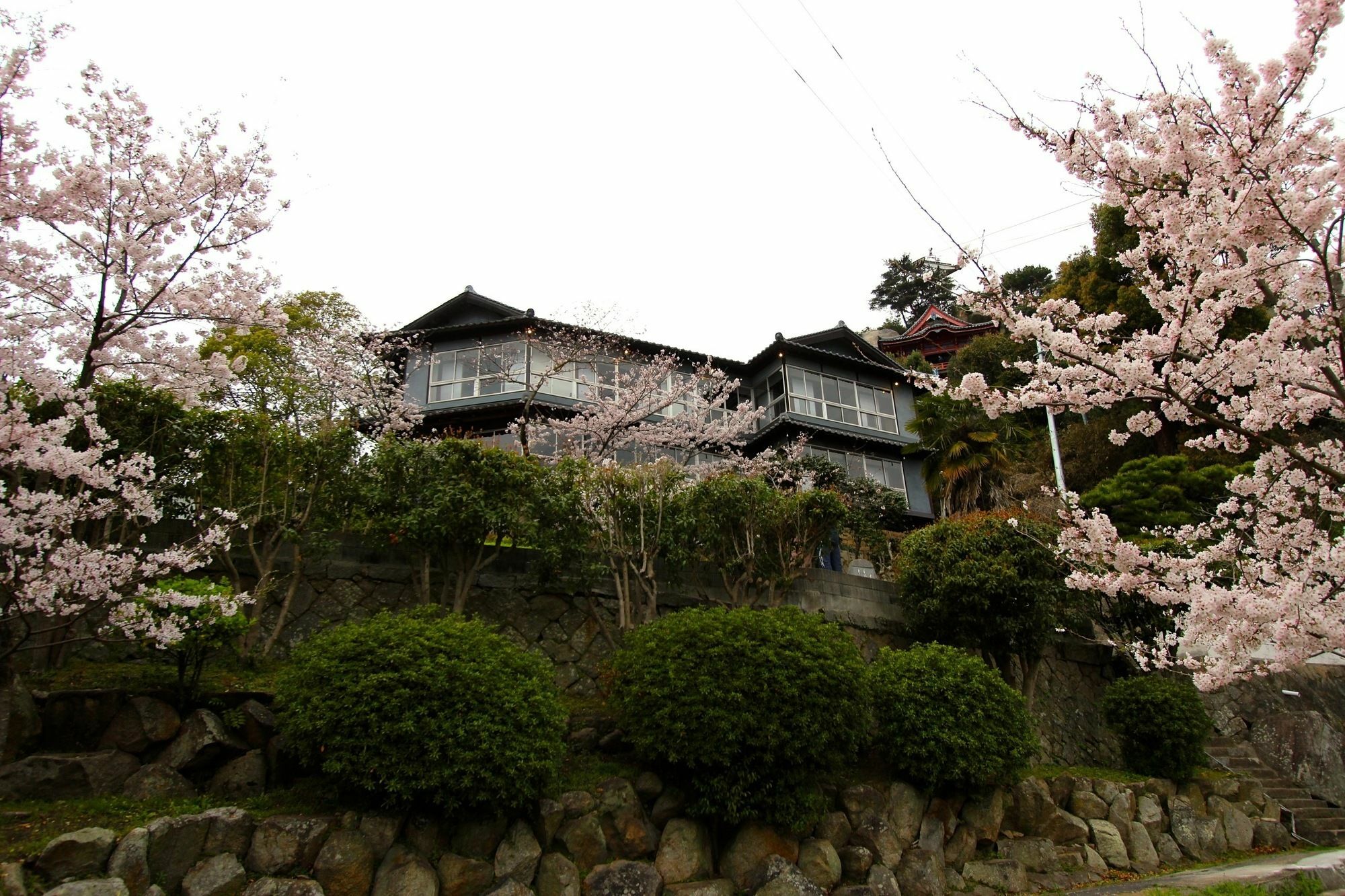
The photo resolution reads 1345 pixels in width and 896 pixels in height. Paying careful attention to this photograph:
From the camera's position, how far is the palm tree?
2186 cm

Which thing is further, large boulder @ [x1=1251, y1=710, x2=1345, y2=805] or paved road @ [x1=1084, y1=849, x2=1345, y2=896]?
large boulder @ [x1=1251, y1=710, x2=1345, y2=805]

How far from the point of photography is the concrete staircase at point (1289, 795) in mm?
13359

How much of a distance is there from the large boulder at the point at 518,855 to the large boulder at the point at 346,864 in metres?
1.09

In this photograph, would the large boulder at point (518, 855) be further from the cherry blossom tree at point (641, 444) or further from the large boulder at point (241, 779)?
the cherry blossom tree at point (641, 444)

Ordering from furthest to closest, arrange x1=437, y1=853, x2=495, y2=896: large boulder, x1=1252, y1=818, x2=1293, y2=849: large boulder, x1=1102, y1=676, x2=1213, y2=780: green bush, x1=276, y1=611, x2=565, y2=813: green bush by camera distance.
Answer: x1=1252, y1=818, x2=1293, y2=849: large boulder
x1=1102, y1=676, x2=1213, y2=780: green bush
x1=437, y1=853, x2=495, y2=896: large boulder
x1=276, y1=611, x2=565, y2=813: green bush

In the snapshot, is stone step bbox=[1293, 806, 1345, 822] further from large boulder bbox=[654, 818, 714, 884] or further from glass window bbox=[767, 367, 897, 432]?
glass window bbox=[767, 367, 897, 432]

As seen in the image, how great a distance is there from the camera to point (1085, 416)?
1136 inches

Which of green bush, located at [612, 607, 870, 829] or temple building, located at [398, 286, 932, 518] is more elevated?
temple building, located at [398, 286, 932, 518]

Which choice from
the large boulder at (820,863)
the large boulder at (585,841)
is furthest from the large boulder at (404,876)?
the large boulder at (820,863)

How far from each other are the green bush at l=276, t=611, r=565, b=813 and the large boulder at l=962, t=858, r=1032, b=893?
539cm

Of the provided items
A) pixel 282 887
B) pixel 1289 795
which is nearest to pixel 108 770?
A: pixel 282 887

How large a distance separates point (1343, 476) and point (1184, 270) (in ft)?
6.71

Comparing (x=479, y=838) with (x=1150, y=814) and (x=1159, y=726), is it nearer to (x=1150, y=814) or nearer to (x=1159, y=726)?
(x=1150, y=814)

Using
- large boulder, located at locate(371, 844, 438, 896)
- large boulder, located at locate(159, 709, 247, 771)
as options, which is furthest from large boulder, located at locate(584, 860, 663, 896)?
large boulder, located at locate(159, 709, 247, 771)
